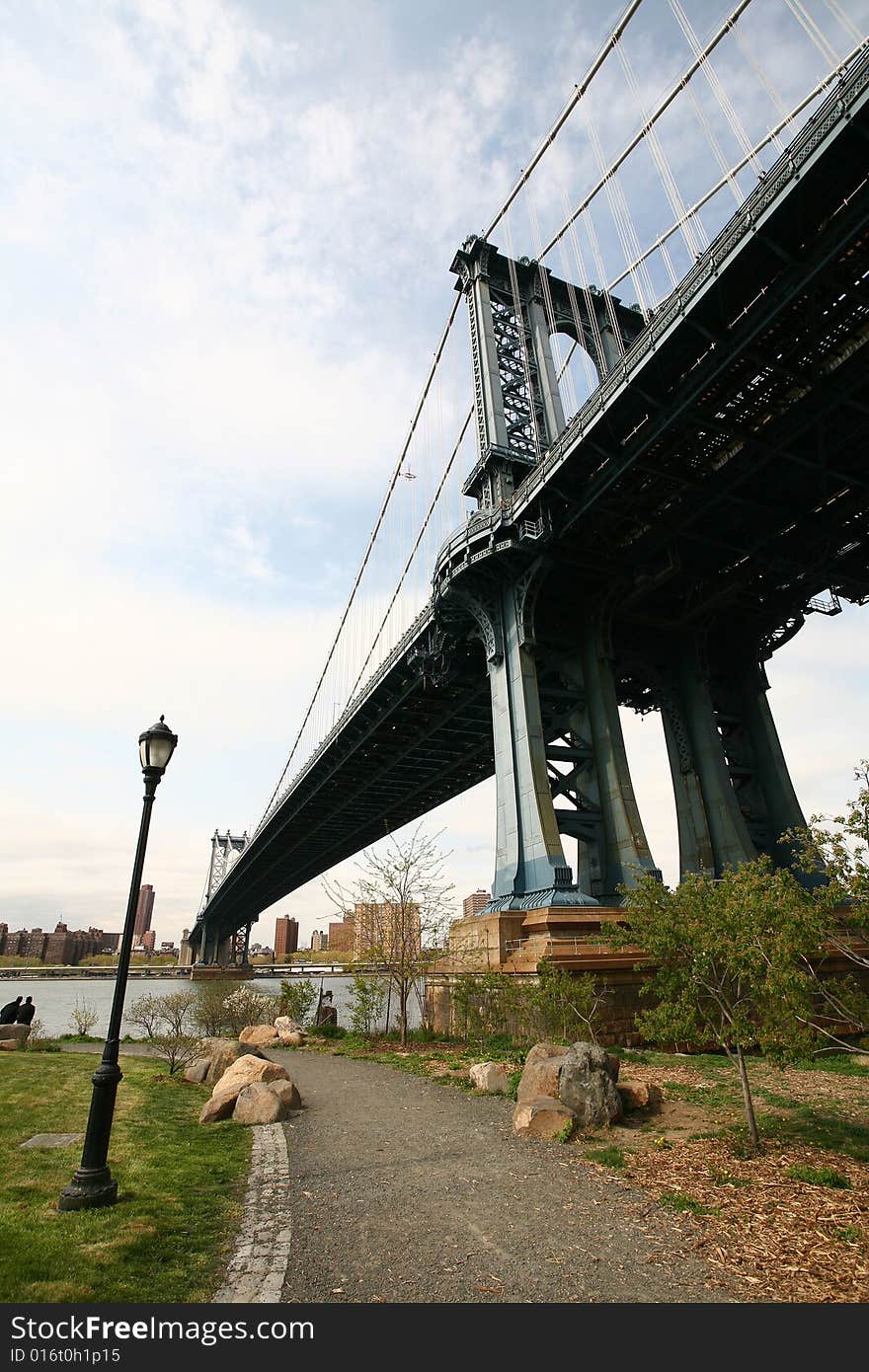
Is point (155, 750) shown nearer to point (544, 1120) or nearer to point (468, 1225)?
point (468, 1225)

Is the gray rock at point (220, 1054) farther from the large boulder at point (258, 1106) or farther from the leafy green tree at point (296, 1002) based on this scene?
the leafy green tree at point (296, 1002)

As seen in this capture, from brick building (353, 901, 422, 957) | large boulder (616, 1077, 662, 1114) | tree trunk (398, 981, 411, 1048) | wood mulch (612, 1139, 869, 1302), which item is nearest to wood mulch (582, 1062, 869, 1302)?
wood mulch (612, 1139, 869, 1302)

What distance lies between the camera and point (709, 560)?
26906mm

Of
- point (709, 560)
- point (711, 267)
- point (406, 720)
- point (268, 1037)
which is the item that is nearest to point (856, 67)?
Answer: point (711, 267)

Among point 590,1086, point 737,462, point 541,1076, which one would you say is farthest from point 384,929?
point 737,462

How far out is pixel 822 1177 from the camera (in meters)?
6.40

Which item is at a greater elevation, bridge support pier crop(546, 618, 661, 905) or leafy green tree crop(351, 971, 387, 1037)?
bridge support pier crop(546, 618, 661, 905)

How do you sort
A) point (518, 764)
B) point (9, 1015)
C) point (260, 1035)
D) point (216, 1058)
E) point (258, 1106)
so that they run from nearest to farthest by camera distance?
1. point (258, 1106)
2. point (216, 1058)
3. point (260, 1035)
4. point (9, 1015)
5. point (518, 764)

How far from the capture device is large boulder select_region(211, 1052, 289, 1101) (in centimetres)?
1096

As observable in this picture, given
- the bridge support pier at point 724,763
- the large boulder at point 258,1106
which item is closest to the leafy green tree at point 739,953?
the large boulder at point 258,1106

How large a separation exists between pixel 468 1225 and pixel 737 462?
21.3m

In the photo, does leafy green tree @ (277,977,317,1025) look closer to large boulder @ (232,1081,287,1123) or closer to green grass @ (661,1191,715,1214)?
large boulder @ (232,1081,287,1123)

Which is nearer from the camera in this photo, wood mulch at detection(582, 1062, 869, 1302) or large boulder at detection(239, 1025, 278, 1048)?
wood mulch at detection(582, 1062, 869, 1302)

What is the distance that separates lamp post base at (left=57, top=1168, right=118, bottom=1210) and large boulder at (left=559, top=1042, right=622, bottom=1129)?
17.8ft
